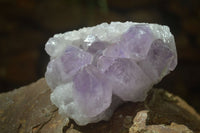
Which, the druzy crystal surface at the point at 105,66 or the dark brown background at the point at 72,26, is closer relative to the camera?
the druzy crystal surface at the point at 105,66

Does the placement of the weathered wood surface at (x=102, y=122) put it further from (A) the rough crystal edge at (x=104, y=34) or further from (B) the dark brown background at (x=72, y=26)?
(B) the dark brown background at (x=72, y=26)

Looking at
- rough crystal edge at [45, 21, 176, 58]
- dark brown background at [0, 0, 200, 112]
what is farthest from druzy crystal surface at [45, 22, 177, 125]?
dark brown background at [0, 0, 200, 112]

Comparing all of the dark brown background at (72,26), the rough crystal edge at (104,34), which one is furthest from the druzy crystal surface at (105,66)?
the dark brown background at (72,26)

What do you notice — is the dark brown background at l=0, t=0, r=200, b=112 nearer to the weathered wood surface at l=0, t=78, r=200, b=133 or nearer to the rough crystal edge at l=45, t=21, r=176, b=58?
the weathered wood surface at l=0, t=78, r=200, b=133

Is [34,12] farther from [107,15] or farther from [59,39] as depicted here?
[59,39]

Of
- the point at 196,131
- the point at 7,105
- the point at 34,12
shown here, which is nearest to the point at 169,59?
the point at 196,131

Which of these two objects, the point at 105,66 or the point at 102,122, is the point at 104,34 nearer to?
the point at 105,66

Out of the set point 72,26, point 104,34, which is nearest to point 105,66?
point 104,34
